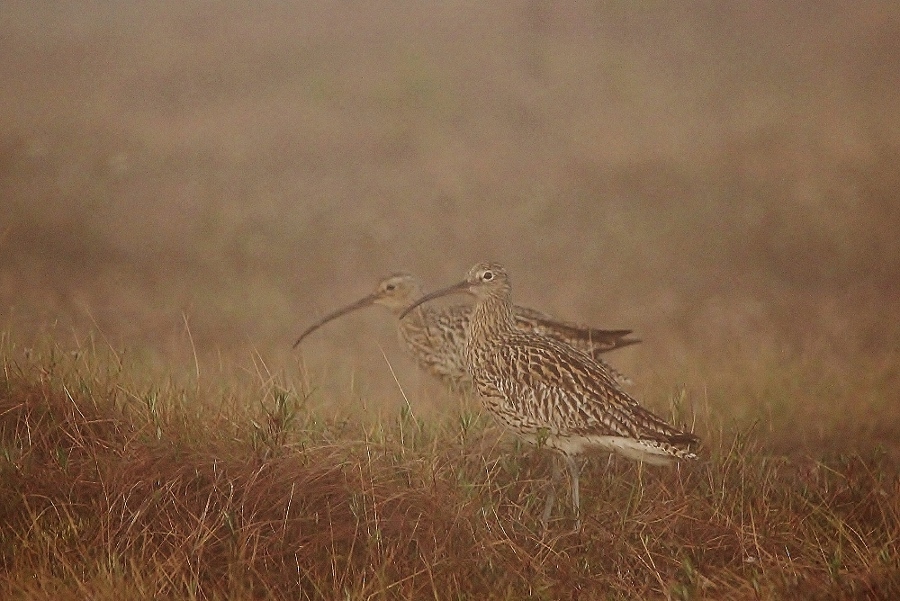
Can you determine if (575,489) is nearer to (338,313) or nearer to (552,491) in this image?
(552,491)

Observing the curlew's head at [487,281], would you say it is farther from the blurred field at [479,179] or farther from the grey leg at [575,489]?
the grey leg at [575,489]

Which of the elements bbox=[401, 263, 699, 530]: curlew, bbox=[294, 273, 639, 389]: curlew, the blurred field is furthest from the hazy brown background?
bbox=[401, 263, 699, 530]: curlew

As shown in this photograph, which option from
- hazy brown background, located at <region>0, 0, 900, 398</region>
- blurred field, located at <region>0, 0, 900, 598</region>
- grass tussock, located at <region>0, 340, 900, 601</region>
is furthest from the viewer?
hazy brown background, located at <region>0, 0, 900, 398</region>

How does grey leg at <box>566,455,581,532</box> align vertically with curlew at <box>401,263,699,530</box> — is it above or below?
below

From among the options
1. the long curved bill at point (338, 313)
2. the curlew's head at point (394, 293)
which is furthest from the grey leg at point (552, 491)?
the curlew's head at point (394, 293)

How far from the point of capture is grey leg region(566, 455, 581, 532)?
17.1 feet

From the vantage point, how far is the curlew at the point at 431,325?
7152 millimetres

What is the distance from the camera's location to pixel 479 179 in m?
7.61

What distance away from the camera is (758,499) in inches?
212

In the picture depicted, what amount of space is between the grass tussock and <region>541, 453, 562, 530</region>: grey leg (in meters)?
0.07

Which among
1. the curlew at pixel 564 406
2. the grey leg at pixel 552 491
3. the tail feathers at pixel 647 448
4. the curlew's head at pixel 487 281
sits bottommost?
the grey leg at pixel 552 491

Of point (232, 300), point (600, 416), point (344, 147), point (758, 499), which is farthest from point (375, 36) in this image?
point (758, 499)

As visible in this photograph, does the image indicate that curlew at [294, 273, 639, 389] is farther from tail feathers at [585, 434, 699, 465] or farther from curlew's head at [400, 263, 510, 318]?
tail feathers at [585, 434, 699, 465]

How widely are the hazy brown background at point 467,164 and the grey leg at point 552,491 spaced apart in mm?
1500
